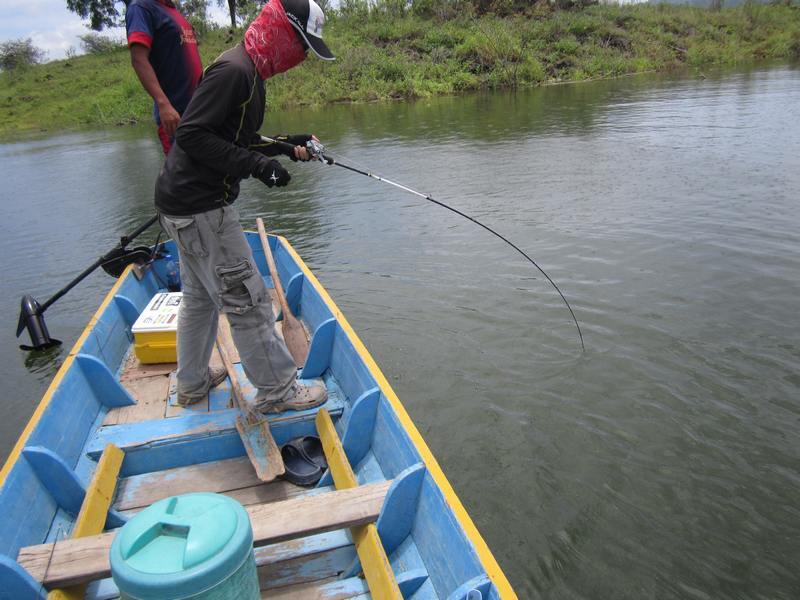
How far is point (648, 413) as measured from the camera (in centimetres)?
437

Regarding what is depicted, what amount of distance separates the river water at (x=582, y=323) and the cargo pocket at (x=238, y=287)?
1917mm

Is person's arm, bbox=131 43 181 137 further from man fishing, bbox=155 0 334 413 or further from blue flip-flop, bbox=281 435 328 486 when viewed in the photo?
blue flip-flop, bbox=281 435 328 486

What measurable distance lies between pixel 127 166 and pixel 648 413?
15.7 m

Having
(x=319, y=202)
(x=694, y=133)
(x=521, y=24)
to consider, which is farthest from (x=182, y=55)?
(x=521, y=24)

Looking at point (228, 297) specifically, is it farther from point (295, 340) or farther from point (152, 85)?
point (152, 85)

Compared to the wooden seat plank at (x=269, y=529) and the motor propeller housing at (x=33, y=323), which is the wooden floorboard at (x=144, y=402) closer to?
the wooden seat plank at (x=269, y=529)

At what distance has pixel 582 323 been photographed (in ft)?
18.4

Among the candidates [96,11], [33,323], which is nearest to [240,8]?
[96,11]

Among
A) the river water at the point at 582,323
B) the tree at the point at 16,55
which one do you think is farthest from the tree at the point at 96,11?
the river water at the point at 582,323

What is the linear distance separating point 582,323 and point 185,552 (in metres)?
4.75

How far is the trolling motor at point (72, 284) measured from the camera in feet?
17.6

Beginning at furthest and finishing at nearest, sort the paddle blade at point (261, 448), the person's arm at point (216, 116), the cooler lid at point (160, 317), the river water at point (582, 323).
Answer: the cooler lid at point (160, 317), the river water at point (582, 323), the paddle blade at point (261, 448), the person's arm at point (216, 116)

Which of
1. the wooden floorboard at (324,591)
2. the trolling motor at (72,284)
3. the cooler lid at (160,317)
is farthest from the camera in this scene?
the trolling motor at (72,284)

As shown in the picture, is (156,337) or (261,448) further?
(156,337)
